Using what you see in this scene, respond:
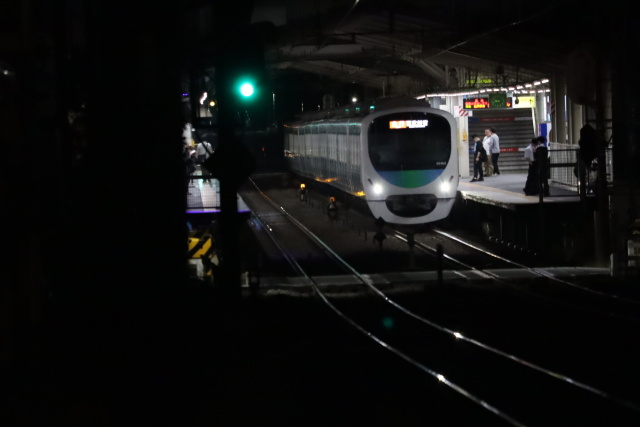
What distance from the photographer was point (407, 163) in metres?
22.2

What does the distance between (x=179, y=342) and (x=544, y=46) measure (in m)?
18.0

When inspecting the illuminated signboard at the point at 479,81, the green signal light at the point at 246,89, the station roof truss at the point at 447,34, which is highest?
the station roof truss at the point at 447,34

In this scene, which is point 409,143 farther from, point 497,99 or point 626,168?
point 497,99

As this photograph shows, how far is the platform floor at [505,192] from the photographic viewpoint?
20.7 meters

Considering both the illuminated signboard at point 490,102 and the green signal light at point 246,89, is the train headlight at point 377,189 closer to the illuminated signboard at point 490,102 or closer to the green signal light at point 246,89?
the illuminated signboard at point 490,102

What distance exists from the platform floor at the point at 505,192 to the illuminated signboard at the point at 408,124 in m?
2.14

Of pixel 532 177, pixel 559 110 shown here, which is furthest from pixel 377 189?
pixel 559 110

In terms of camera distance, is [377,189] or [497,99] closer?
[377,189]

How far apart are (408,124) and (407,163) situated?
88 cm

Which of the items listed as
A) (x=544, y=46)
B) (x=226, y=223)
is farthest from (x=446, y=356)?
(x=544, y=46)

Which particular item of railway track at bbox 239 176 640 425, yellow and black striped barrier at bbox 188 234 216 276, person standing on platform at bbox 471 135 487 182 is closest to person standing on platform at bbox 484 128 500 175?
person standing on platform at bbox 471 135 487 182

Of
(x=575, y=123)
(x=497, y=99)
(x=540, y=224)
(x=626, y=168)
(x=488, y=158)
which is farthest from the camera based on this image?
(x=488, y=158)

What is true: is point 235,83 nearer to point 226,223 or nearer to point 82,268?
point 226,223

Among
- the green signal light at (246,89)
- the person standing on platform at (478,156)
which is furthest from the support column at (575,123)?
the green signal light at (246,89)
